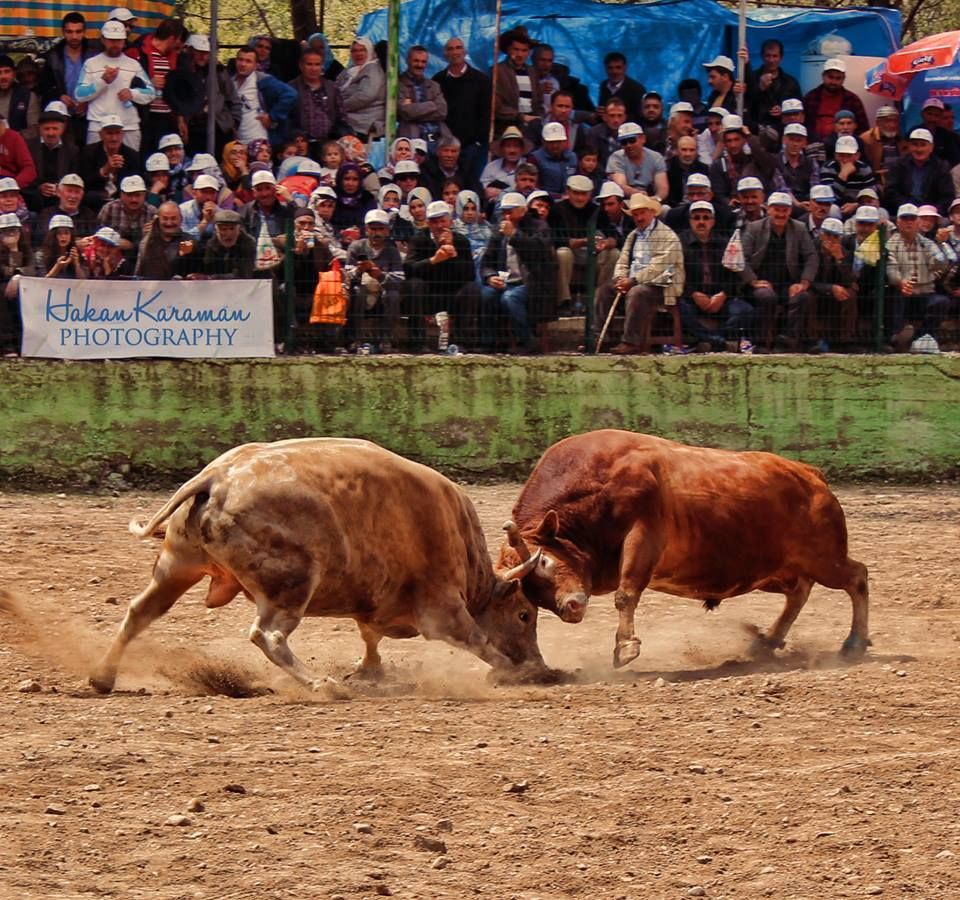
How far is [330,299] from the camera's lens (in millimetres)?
13180

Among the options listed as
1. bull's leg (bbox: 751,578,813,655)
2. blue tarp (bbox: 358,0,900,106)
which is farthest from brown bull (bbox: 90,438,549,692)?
blue tarp (bbox: 358,0,900,106)

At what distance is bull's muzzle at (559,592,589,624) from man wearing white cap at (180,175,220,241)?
577 centimetres

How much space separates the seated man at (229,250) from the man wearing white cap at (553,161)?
296cm

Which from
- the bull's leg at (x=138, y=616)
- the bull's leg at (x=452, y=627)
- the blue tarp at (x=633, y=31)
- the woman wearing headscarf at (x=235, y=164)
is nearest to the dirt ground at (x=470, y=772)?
the bull's leg at (x=138, y=616)

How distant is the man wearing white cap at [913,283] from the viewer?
1402 cm

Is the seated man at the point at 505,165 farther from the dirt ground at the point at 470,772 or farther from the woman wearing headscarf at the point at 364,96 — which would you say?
the dirt ground at the point at 470,772

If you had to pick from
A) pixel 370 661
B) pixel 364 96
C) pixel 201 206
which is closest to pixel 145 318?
pixel 201 206

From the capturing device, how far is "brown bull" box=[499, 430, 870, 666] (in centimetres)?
878

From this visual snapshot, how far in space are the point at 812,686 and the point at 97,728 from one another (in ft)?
10.3

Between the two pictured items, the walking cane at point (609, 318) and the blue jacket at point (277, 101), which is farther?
the blue jacket at point (277, 101)

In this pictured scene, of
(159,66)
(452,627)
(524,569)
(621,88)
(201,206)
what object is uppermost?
(159,66)

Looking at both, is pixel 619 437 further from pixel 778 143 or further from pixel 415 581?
pixel 778 143

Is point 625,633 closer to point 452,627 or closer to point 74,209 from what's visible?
point 452,627

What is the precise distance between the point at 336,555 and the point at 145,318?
574 centimetres
